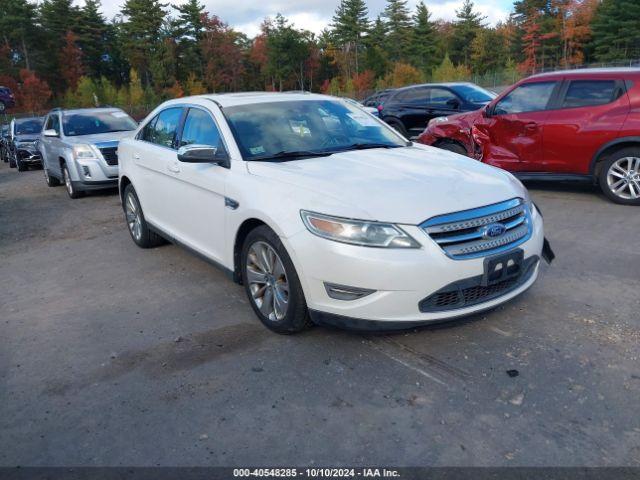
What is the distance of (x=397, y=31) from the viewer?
80125 mm

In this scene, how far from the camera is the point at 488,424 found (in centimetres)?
288

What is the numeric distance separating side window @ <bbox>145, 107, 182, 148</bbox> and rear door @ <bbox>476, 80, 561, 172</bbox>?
5.02 m

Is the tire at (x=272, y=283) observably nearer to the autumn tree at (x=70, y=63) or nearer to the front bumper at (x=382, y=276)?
the front bumper at (x=382, y=276)

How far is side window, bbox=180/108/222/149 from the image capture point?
4680 millimetres

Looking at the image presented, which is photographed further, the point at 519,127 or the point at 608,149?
Result: the point at 519,127

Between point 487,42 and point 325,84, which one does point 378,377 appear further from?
point 487,42

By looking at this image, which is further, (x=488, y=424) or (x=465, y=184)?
(x=465, y=184)

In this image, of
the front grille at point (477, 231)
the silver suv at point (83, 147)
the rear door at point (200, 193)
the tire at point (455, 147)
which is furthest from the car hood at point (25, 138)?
the front grille at point (477, 231)

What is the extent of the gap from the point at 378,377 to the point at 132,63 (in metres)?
74.5

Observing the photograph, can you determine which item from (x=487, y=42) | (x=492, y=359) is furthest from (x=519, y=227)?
(x=487, y=42)

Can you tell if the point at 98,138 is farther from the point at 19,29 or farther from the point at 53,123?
the point at 19,29

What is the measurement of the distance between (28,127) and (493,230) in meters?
19.2

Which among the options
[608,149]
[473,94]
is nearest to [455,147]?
[608,149]

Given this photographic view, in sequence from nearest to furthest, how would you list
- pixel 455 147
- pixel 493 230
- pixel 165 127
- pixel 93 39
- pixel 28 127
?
1. pixel 493 230
2. pixel 165 127
3. pixel 455 147
4. pixel 28 127
5. pixel 93 39
